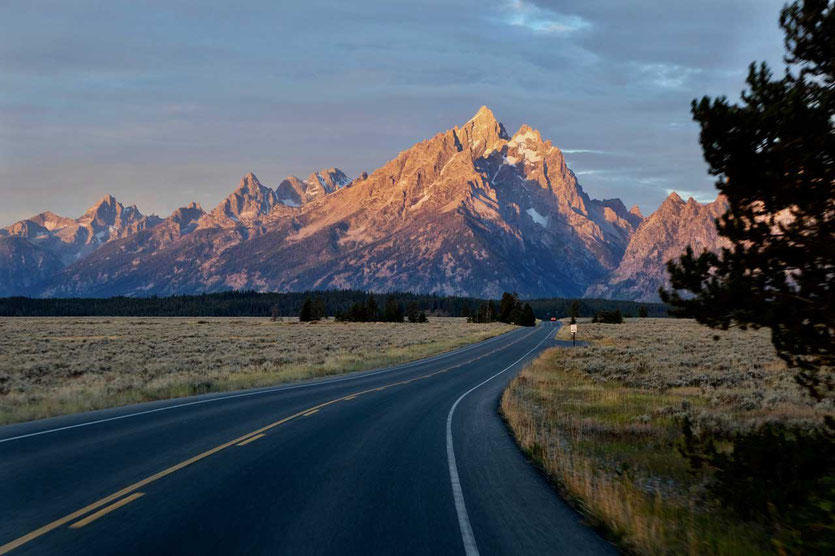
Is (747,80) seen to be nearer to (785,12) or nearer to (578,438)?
(785,12)

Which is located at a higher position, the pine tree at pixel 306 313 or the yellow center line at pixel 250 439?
the pine tree at pixel 306 313

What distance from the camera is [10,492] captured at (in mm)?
7328

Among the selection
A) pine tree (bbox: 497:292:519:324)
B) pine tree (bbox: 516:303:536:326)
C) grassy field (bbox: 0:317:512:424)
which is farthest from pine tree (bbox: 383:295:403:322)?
grassy field (bbox: 0:317:512:424)

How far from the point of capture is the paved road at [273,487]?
5.87m

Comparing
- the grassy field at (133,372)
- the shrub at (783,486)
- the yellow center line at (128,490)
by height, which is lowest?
the grassy field at (133,372)

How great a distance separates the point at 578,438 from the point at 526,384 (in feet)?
36.4

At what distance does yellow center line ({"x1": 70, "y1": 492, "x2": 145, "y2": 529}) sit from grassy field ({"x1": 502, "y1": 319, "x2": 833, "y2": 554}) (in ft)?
18.6

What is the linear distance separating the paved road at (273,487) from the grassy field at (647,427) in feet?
1.75

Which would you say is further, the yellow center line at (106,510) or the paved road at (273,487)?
the yellow center line at (106,510)

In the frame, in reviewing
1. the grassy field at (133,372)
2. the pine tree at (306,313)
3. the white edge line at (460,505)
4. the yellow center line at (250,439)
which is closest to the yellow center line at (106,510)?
the yellow center line at (250,439)

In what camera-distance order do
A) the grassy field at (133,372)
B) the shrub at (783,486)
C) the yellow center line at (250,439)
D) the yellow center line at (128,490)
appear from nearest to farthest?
the shrub at (783,486) < the yellow center line at (128,490) < the yellow center line at (250,439) < the grassy field at (133,372)

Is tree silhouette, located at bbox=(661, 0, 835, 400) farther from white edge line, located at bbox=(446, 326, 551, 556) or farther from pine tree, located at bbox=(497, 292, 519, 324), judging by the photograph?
pine tree, located at bbox=(497, 292, 519, 324)

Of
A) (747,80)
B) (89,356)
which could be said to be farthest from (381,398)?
(89,356)

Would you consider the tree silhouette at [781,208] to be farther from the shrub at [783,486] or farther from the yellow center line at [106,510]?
the yellow center line at [106,510]
